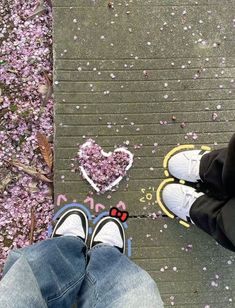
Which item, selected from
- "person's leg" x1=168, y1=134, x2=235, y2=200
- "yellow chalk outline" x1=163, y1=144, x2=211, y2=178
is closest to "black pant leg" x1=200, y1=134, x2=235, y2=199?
"person's leg" x1=168, y1=134, x2=235, y2=200

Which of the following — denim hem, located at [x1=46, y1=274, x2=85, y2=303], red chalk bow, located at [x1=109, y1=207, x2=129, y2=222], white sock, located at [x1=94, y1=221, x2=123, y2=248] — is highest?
red chalk bow, located at [x1=109, y1=207, x2=129, y2=222]

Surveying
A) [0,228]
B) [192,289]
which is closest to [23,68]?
[0,228]

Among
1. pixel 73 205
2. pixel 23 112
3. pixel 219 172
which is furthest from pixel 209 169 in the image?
pixel 23 112

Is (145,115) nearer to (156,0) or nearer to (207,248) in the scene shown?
(156,0)

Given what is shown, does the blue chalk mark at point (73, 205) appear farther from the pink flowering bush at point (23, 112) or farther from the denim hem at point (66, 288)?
the denim hem at point (66, 288)

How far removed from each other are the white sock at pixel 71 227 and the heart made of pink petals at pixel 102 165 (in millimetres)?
196

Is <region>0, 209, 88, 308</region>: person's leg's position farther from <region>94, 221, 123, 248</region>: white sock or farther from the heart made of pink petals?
the heart made of pink petals

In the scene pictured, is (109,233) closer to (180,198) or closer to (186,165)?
(180,198)

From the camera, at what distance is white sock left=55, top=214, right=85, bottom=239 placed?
7.33 feet

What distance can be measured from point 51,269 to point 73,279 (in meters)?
0.13

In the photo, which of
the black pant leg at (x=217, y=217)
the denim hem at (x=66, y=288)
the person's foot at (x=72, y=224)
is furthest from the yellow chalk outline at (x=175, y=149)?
the denim hem at (x=66, y=288)

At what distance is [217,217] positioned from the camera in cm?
196

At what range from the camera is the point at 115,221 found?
2.28 meters

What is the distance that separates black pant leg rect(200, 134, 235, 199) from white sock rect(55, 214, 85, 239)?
70 centimetres
